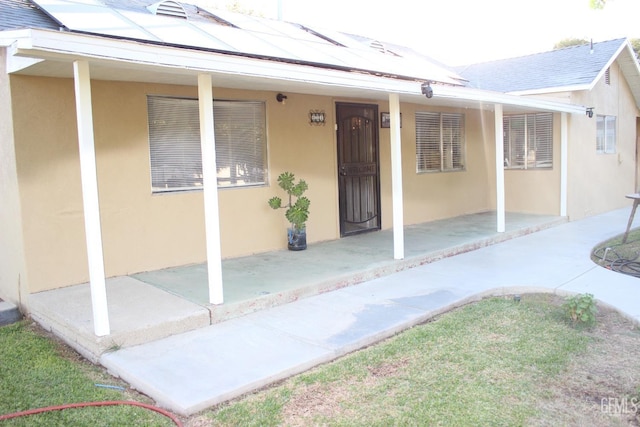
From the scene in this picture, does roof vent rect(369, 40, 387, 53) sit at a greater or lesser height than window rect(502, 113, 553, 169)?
greater

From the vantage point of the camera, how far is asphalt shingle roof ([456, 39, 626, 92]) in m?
11.2

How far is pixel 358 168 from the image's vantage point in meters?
8.93

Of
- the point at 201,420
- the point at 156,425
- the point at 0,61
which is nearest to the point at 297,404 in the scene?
the point at 201,420

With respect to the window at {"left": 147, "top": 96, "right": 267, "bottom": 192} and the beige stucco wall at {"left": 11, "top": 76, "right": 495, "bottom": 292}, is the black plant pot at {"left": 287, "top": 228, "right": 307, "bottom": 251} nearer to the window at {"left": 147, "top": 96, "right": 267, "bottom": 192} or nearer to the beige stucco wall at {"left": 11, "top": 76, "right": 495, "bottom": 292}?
the beige stucco wall at {"left": 11, "top": 76, "right": 495, "bottom": 292}

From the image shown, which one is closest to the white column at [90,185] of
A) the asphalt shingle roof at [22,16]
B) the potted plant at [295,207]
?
the asphalt shingle roof at [22,16]

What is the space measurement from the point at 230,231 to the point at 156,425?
161 inches

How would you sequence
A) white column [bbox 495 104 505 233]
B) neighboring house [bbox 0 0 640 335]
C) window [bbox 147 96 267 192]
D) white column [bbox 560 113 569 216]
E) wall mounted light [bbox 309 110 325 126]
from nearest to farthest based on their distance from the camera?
neighboring house [bbox 0 0 640 335]
window [bbox 147 96 267 192]
wall mounted light [bbox 309 110 325 126]
white column [bbox 495 104 505 233]
white column [bbox 560 113 569 216]

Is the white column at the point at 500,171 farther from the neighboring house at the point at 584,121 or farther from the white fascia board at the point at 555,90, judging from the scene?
the neighboring house at the point at 584,121

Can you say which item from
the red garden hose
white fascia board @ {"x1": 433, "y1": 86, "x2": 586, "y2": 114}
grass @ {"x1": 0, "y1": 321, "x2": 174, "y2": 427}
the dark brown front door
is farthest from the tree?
the red garden hose

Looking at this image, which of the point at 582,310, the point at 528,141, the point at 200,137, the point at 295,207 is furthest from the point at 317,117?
the point at 528,141

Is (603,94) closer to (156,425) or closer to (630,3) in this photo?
(630,3)

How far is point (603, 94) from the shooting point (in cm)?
1229

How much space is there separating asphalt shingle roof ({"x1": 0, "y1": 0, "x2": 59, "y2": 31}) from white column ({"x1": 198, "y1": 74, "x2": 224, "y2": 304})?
1.53m

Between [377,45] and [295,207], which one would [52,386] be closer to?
[295,207]
